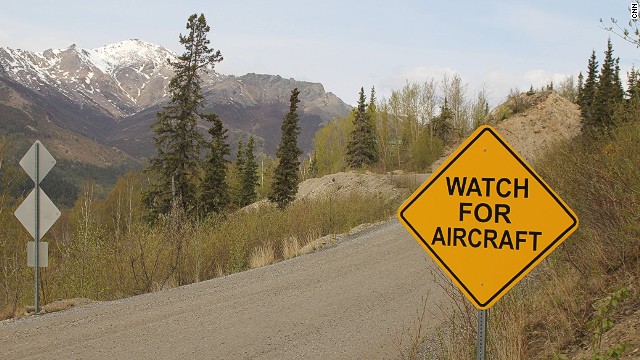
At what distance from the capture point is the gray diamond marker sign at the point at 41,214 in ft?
31.1

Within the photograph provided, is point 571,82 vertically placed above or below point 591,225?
above

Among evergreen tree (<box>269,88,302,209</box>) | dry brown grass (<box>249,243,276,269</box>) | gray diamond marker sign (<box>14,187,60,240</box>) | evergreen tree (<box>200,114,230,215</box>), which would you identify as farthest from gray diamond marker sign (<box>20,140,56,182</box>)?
evergreen tree (<box>200,114,230,215</box>)

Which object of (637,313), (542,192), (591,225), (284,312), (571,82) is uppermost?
(571,82)

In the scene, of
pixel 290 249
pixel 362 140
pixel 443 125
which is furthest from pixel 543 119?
pixel 290 249

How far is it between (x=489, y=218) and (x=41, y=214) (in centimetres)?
832

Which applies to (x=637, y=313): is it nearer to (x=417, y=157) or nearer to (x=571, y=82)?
(x=417, y=157)

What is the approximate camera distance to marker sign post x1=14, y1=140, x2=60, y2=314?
9.48 meters

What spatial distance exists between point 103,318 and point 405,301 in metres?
4.28

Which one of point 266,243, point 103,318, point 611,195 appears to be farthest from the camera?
point 266,243

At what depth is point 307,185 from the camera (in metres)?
43.0

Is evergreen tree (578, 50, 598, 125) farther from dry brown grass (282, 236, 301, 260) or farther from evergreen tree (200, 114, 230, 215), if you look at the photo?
dry brown grass (282, 236, 301, 260)

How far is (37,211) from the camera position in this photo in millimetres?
9578

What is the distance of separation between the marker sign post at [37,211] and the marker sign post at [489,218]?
7789mm

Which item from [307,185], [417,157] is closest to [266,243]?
[307,185]
